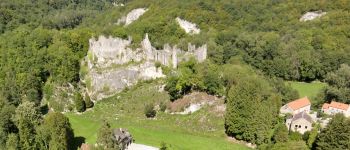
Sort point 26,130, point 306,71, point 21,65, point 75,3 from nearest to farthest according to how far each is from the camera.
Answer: point 26,130
point 21,65
point 306,71
point 75,3

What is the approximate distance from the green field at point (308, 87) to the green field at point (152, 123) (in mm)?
22114

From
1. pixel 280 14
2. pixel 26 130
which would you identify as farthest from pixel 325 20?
pixel 26 130

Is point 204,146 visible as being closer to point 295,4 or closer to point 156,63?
point 156,63

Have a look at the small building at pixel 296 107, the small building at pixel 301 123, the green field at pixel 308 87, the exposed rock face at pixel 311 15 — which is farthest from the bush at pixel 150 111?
the exposed rock face at pixel 311 15

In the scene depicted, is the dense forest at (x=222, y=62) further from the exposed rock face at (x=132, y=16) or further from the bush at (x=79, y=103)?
the exposed rock face at (x=132, y=16)

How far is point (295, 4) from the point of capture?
328 feet

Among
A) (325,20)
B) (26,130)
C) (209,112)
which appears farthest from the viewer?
(325,20)

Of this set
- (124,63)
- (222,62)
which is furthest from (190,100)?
(222,62)

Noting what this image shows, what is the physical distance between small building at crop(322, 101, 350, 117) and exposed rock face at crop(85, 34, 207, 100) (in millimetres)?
18231

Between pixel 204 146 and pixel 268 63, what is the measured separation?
34.7 m

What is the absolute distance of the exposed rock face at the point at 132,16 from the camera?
11669 cm

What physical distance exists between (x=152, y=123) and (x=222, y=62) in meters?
26.5

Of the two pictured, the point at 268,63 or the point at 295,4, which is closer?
the point at 268,63

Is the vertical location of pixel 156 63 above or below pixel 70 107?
above
